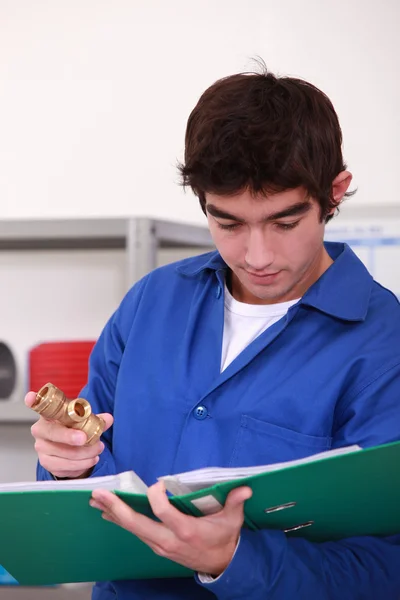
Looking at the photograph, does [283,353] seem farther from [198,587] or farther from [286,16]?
[286,16]

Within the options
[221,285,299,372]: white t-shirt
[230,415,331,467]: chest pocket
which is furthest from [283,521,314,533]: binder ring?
[221,285,299,372]: white t-shirt

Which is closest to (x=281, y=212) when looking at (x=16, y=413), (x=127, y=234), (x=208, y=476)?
(x=208, y=476)

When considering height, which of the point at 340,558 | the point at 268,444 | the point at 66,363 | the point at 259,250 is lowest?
the point at 66,363

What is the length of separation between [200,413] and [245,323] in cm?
17

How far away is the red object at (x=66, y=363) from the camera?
2.11 metres

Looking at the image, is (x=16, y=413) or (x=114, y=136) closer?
(x=16, y=413)

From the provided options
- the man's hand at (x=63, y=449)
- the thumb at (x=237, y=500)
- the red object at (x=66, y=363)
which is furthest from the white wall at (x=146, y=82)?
the thumb at (x=237, y=500)

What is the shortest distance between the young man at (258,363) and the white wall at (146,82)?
1044 mm

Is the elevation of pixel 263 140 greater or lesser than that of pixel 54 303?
greater

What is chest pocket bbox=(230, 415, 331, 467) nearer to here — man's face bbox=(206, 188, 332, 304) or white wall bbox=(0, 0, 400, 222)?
man's face bbox=(206, 188, 332, 304)

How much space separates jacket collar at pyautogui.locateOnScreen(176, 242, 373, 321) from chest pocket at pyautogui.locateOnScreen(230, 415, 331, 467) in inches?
7.3

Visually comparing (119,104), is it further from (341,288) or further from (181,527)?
(181,527)

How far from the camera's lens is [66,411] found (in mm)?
1067

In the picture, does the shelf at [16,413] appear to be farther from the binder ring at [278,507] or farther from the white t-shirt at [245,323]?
the binder ring at [278,507]
